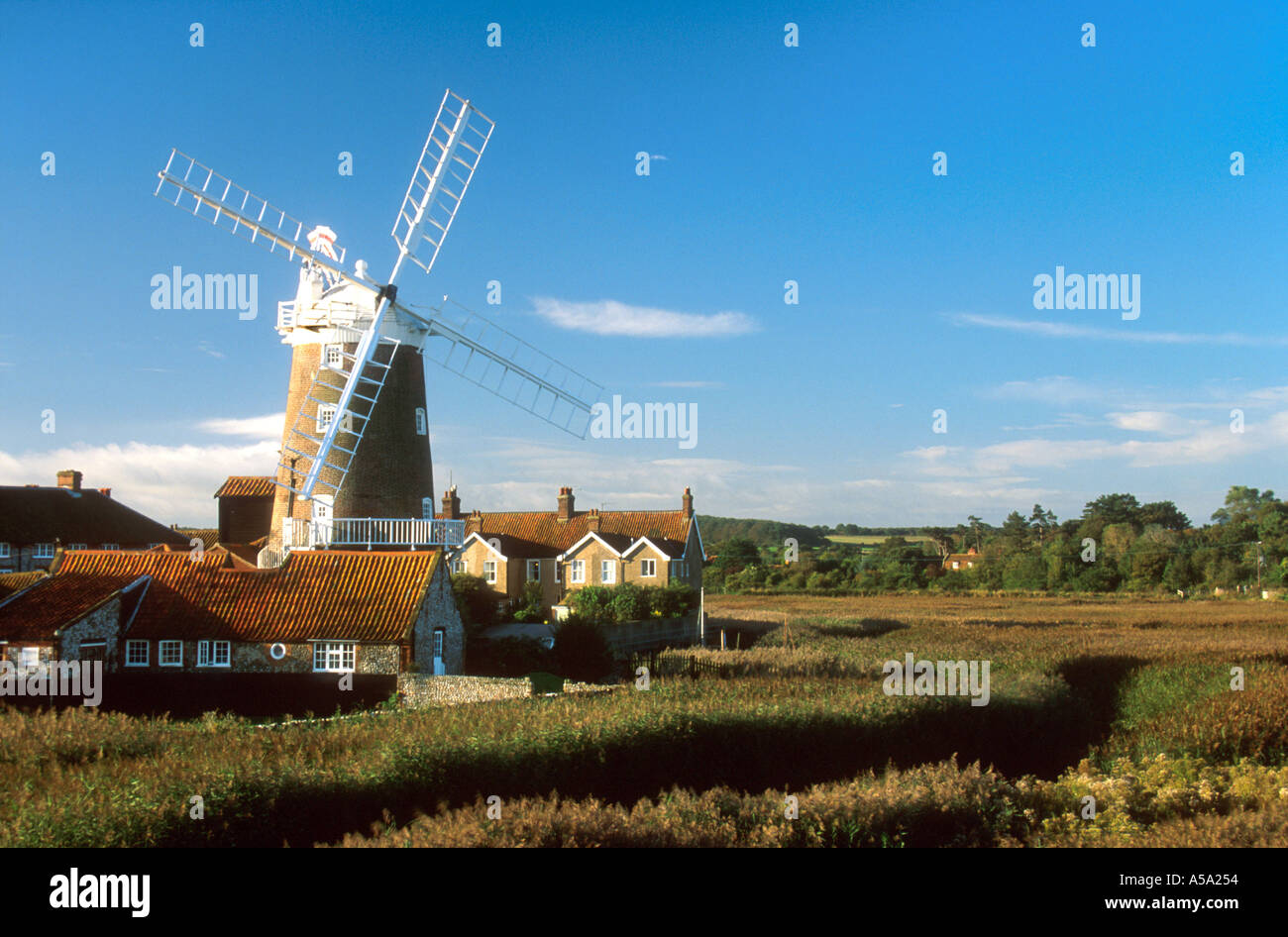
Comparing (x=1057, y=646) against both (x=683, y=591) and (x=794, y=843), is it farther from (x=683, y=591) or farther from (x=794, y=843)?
(x=794, y=843)

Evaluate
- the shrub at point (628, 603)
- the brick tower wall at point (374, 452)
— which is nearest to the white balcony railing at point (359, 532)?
the brick tower wall at point (374, 452)

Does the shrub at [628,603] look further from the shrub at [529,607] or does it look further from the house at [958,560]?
the house at [958,560]

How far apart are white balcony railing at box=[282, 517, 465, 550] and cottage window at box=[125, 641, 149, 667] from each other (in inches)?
189

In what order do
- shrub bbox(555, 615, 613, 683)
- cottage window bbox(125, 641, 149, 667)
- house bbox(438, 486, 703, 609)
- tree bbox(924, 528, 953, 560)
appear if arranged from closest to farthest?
cottage window bbox(125, 641, 149, 667), shrub bbox(555, 615, 613, 683), house bbox(438, 486, 703, 609), tree bbox(924, 528, 953, 560)

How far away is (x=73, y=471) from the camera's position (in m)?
52.4

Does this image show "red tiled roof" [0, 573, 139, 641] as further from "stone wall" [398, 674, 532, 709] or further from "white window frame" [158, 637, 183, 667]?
"stone wall" [398, 674, 532, 709]

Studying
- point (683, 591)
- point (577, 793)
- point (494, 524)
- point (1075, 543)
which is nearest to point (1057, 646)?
point (683, 591)

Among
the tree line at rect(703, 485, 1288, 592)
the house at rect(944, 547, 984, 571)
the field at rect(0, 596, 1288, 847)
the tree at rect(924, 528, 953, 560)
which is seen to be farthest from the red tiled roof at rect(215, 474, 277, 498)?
the tree at rect(924, 528, 953, 560)

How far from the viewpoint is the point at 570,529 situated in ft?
177

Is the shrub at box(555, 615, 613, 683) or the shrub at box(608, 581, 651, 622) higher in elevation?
the shrub at box(608, 581, 651, 622)

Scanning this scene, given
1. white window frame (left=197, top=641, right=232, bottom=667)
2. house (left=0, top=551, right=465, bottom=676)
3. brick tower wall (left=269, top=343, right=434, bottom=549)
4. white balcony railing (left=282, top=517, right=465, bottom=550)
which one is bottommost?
white window frame (left=197, top=641, right=232, bottom=667)

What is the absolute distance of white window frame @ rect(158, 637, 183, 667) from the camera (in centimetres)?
2584

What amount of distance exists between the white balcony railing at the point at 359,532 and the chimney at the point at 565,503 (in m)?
25.0

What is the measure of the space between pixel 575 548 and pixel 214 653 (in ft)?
88.7
